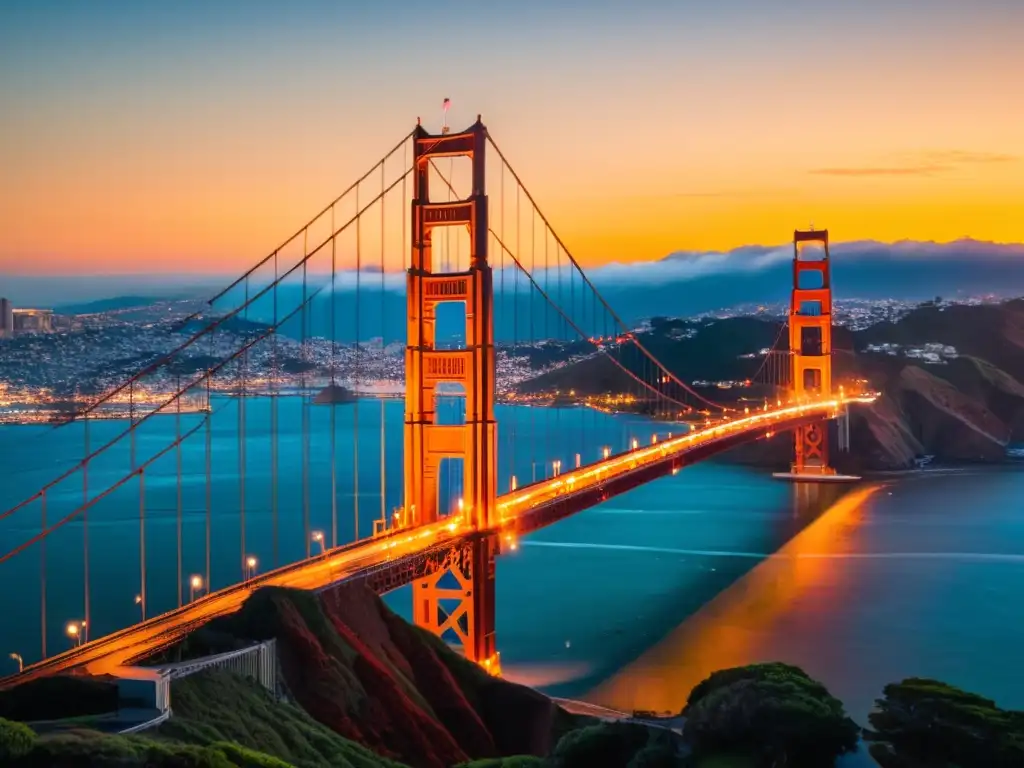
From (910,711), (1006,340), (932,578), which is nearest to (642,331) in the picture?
(1006,340)

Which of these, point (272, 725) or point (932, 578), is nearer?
point (272, 725)

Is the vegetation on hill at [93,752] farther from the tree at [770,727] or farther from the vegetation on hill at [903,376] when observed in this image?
the vegetation on hill at [903,376]

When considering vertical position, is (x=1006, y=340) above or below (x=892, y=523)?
above

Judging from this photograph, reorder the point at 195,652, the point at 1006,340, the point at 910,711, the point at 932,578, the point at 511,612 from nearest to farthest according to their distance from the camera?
the point at 195,652 → the point at 910,711 → the point at 511,612 → the point at 932,578 → the point at 1006,340

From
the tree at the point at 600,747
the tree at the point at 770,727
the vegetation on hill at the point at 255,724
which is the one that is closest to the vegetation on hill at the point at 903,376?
the tree at the point at 770,727

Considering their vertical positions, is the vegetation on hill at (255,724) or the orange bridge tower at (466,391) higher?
the orange bridge tower at (466,391)

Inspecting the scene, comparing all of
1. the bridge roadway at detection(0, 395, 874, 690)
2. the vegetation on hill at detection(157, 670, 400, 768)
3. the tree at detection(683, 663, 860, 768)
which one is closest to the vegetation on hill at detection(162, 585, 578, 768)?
the bridge roadway at detection(0, 395, 874, 690)

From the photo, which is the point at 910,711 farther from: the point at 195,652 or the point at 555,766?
the point at 195,652
